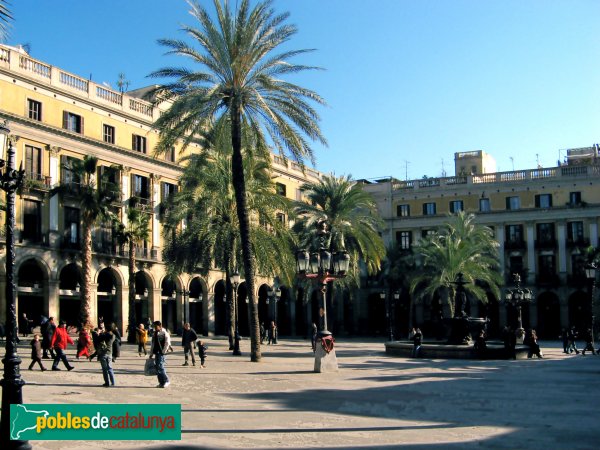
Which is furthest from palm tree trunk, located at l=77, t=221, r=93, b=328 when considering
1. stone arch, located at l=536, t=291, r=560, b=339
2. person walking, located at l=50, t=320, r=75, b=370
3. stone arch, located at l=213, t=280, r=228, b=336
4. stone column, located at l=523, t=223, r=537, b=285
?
stone arch, located at l=536, t=291, r=560, b=339

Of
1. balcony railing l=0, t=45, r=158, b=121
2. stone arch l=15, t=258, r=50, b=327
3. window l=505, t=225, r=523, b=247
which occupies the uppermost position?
balcony railing l=0, t=45, r=158, b=121

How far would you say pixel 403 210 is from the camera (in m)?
70.1

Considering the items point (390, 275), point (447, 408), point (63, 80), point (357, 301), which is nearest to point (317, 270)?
point (447, 408)

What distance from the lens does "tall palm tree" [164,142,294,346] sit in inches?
1340

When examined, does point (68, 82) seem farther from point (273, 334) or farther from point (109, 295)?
point (273, 334)

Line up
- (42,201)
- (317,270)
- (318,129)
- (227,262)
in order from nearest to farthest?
(317,270)
(318,129)
(227,262)
(42,201)

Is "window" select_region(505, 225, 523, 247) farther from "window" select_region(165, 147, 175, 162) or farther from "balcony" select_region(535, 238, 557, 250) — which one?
"window" select_region(165, 147, 175, 162)

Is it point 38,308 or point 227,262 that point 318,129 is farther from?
point 38,308

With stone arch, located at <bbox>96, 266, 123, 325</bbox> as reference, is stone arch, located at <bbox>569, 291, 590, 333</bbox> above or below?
below

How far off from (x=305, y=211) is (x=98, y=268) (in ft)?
46.4

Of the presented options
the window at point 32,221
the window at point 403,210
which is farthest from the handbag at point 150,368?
the window at point 403,210

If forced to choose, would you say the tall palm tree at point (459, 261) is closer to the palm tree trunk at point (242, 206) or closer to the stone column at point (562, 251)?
the stone column at point (562, 251)

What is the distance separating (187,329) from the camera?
24.2m

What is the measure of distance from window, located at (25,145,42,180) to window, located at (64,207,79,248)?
318cm
